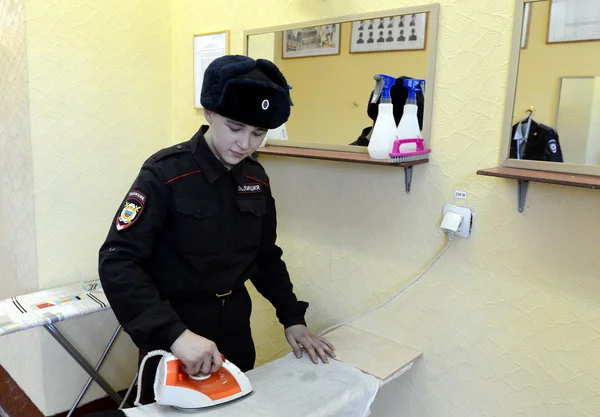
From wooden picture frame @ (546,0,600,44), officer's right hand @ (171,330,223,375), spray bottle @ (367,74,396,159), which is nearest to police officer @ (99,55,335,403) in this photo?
officer's right hand @ (171,330,223,375)

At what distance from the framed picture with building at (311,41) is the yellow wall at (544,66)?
61cm

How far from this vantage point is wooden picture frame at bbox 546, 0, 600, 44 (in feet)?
3.78

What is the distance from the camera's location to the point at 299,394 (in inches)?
49.4

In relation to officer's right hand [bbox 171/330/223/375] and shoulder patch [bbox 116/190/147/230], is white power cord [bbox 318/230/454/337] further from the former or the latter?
shoulder patch [bbox 116/190/147/230]

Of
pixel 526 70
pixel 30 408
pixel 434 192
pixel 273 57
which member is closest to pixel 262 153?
pixel 273 57

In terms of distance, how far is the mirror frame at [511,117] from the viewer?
1218 mm

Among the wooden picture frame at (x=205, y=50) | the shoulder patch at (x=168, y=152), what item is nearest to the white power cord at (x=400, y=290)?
the shoulder patch at (x=168, y=152)

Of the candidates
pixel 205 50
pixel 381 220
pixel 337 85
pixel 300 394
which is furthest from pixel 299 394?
pixel 205 50

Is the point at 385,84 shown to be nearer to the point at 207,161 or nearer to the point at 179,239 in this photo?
the point at 207,161

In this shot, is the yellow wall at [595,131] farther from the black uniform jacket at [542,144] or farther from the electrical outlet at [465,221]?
the electrical outlet at [465,221]

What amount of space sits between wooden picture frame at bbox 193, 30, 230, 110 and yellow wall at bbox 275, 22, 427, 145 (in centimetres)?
28

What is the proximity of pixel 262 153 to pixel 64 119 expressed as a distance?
2.53 feet

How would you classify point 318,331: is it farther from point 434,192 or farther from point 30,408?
point 30,408

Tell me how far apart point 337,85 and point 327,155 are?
26 cm
